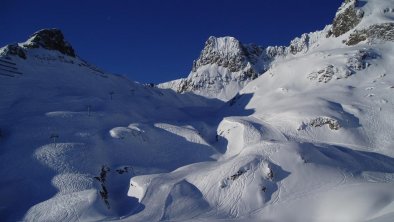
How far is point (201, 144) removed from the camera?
134 feet

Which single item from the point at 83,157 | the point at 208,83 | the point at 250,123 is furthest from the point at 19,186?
the point at 208,83

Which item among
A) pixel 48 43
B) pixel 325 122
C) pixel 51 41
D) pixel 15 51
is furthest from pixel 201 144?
pixel 51 41

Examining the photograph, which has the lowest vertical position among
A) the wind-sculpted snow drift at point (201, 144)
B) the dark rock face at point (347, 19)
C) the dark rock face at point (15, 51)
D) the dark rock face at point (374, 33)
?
the wind-sculpted snow drift at point (201, 144)

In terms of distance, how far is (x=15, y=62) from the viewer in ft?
172

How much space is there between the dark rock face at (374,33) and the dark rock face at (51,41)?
53.5 m

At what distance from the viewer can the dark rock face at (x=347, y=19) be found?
2771 inches

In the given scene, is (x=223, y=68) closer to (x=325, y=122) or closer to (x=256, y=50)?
(x=256, y=50)

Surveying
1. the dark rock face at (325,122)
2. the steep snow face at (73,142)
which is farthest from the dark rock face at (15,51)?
the dark rock face at (325,122)

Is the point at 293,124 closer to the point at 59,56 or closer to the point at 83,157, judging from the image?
the point at 83,157

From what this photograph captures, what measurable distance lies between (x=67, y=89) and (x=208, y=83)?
51642mm

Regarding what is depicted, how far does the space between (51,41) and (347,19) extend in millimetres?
59066

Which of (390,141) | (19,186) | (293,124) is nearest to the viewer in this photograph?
(19,186)

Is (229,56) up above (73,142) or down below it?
above

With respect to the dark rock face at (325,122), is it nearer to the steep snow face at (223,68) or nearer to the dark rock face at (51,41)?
the dark rock face at (51,41)
